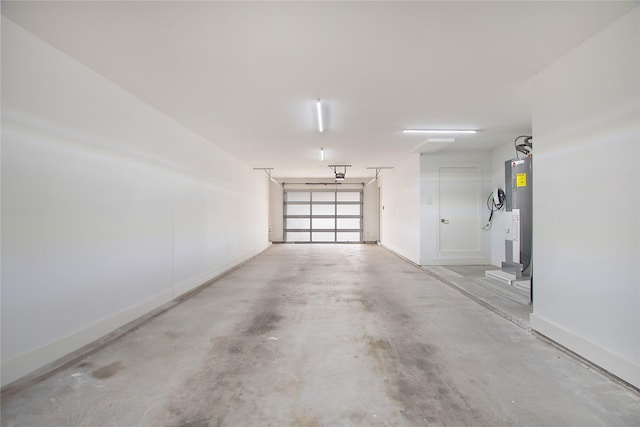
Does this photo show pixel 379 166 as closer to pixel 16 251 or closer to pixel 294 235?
pixel 294 235

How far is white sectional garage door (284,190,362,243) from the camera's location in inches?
481

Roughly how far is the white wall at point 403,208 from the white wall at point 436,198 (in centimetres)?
15

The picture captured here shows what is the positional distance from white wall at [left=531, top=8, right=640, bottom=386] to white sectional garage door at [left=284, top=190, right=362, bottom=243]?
9.33 meters

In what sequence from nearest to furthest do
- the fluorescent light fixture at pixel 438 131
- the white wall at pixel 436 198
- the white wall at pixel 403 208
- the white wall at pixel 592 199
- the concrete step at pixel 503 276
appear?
the white wall at pixel 592 199
the concrete step at pixel 503 276
the fluorescent light fixture at pixel 438 131
the white wall at pixel 436 198
the white wall at pixel 403 208

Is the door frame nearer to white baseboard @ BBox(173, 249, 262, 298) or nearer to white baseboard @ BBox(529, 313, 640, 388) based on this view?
white baseboard @ BBox(529, 313, 640, 388)

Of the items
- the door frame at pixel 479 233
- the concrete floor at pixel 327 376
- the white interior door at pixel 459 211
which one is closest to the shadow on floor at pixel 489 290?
the concrete floor at pixel 327 376

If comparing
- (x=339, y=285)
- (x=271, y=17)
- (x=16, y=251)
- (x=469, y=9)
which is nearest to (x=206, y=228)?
(x=339, y=285)

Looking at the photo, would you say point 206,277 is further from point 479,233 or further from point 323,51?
point 479,233

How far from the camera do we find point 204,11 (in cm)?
201

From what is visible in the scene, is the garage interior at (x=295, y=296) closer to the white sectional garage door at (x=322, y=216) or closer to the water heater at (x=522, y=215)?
the water heater at (x=522, y=215)

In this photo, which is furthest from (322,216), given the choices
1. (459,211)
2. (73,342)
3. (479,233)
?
(73,342)

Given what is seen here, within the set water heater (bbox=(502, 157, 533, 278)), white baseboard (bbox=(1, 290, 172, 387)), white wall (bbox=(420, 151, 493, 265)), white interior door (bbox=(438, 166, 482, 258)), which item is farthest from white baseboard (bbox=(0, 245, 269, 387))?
white interior door (bbox=(438, 166, 482, 258))

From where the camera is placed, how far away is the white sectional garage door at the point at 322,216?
12.2 m

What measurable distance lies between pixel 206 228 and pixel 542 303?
15.7 ft
